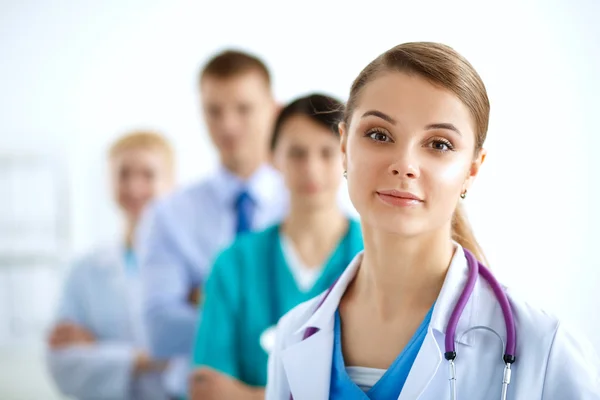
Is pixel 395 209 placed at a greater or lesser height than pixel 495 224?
greater

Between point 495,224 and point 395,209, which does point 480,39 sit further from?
point 395,209

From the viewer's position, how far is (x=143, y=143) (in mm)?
2996

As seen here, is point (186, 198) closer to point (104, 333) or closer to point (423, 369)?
point (104, 333)

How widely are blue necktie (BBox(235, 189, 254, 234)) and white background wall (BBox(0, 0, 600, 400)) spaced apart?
1.67ft

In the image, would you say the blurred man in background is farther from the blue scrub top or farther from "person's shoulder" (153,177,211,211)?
the blue scrub top

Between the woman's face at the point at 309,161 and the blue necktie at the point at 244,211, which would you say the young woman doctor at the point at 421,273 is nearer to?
the woman's face at the point at 309,161

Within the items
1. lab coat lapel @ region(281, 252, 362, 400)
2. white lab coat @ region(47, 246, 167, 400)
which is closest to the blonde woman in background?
white lab coat @ region(47, 246, 167, 400)

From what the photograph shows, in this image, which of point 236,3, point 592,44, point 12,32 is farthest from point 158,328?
point 12,32

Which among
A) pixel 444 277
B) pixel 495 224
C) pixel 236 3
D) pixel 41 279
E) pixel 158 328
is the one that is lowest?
pixel 41 279

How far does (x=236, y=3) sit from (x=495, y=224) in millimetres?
1855

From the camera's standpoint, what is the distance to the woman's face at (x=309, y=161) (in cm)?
160

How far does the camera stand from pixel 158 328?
217 centimetres

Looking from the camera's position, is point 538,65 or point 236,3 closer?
point 538,65

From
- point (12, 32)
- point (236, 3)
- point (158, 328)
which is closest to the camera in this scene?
point (158, 328)
